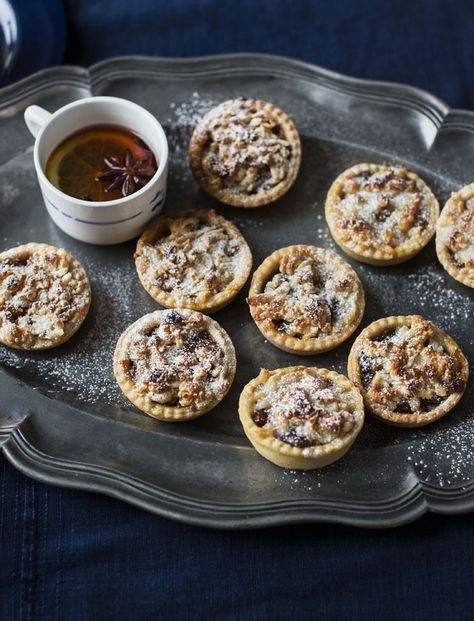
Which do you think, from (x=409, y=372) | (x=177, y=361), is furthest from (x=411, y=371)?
(x=177, y=361)

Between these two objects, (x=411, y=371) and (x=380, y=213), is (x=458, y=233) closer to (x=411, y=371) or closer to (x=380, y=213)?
(x=380, y=213)

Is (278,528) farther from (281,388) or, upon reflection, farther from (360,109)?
(360,109)

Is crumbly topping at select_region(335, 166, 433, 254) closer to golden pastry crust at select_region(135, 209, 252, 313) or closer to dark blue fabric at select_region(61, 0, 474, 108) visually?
golden pastry crust at select_region(135, 209, 252, 313)

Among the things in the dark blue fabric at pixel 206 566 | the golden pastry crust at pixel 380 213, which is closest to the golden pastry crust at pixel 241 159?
the golden pastry crust at pixel 380 213

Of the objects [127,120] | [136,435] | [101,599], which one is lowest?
[101,599]

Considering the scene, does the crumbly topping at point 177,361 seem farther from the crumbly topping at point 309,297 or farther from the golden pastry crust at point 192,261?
the crumbly topping at point 309,297

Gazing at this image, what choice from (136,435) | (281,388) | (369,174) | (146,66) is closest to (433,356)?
(281,388)
